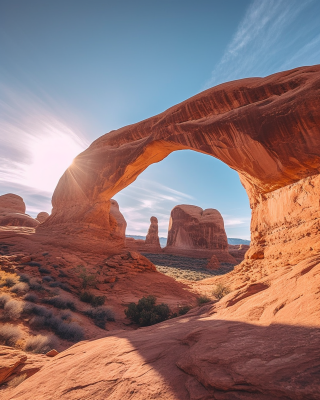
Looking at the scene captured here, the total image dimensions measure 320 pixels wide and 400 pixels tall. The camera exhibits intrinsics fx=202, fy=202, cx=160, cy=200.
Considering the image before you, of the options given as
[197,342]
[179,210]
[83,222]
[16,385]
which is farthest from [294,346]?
[179,210]

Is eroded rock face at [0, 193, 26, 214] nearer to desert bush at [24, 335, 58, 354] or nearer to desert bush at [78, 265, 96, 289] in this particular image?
desert bush at [78, 265, 96, 289]

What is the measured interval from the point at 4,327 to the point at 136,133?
39.9ft

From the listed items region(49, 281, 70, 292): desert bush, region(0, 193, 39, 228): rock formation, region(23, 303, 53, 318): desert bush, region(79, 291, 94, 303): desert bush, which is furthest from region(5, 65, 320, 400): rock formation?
region(0, 193, 39, 228): rock formation

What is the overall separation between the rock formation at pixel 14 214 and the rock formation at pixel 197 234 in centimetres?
2503

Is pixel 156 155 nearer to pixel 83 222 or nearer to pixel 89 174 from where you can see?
pixel 89 174

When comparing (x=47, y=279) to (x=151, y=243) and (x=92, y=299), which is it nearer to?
(x=92, y=299)

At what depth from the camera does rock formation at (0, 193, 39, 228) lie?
27.5 metres

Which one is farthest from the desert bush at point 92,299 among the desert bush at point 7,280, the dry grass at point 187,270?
the dry grass at point 187,270

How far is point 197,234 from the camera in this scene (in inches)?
1559

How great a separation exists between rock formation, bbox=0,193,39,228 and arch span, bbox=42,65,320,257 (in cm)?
1780

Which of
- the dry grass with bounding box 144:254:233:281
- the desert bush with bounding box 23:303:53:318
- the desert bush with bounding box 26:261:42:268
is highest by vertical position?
the desert bush with bounding box 26:261:42:268

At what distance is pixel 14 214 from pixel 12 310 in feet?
95.3

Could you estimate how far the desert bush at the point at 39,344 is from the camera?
434cm

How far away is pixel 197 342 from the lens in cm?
244
